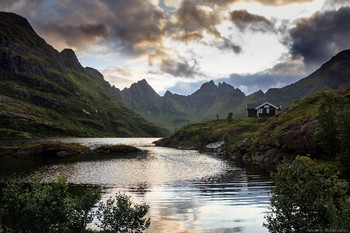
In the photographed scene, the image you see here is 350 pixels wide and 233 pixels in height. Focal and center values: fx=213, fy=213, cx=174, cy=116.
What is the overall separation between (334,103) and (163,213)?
47.1m

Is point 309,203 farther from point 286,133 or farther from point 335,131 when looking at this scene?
point 286,133

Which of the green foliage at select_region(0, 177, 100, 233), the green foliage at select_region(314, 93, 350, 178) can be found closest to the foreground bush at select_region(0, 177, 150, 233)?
the green foliage at select_region(0, 177, 100, 233)

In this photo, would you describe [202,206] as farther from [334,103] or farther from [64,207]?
[334,103]

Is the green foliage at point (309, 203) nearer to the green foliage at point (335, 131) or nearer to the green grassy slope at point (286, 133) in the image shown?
the green foliage at point (335, 131)

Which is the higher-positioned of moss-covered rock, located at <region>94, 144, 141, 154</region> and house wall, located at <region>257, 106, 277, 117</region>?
house wall, located at <region>257, 106, 277, 117</region>

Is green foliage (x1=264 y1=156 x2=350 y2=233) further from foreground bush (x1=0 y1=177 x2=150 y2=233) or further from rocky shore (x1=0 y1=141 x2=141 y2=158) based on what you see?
rocky shore (x1=0 y1=141 x2=141 y2=158)

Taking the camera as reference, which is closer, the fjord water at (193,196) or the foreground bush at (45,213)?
the foreground bush at (45,213)

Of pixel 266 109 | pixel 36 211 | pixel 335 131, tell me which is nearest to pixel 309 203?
pixel 36 211

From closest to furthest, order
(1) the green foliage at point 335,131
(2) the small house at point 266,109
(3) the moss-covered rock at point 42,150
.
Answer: (1) the green foliage at point 335,131, (3) the moss-covered rock at point 42,150, (2) the small house at point 266,109

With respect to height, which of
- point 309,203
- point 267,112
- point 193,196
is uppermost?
point 267,112

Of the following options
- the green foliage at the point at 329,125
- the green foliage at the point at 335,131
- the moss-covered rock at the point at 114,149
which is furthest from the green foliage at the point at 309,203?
the moss-covered rock at the point at 114,149

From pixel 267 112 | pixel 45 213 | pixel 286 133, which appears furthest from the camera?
pixel 267 112

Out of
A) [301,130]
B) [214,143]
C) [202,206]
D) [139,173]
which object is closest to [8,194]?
[202,206]

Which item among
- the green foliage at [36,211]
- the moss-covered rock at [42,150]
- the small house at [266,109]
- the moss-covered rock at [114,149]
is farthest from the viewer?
the small house at [266,109]
